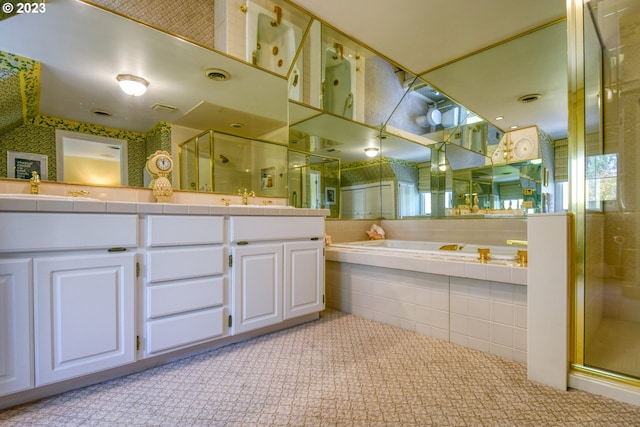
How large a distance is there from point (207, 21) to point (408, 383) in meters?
2.83

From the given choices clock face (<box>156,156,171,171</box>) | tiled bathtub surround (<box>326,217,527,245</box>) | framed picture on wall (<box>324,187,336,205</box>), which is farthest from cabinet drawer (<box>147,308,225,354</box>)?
framed picture on wall (<box>324,187,336,205</box>)

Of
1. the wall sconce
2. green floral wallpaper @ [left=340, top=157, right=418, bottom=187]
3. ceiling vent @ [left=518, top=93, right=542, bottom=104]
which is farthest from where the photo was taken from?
the wall sconce

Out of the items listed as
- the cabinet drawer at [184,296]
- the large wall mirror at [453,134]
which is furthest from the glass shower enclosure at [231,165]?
the cabinet drawer at [184,296]

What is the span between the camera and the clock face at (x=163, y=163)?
6.53 feet

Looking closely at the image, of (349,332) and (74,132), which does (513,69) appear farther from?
(74,132)

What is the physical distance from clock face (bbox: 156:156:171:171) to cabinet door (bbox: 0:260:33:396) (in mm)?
935

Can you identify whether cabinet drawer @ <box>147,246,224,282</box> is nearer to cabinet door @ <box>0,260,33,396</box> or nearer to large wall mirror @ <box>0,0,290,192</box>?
cabinet door @ <box>0,260,33,396</box>

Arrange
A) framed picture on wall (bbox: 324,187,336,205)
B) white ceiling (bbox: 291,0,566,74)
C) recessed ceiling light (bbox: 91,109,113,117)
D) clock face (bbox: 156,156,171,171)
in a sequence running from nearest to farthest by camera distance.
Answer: recessed ceiling light (bbox: 91,109,113,117) → clock face (bbox: 156,156,171,171) → white ceiling (bbox: 291,0,566,74) → framed picture on wall (bbox: 324,187,336,205)

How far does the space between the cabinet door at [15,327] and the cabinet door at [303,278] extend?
130cm

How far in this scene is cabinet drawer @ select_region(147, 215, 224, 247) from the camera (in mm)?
1538

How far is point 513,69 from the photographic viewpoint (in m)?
2.86

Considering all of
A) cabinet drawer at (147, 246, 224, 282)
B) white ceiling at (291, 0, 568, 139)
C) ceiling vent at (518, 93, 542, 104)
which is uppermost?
white ceiling at (291, 0, 568, 139)

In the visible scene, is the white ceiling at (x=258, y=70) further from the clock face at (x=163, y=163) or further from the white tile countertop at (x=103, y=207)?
the white tile countertop at (x=103, y=207)

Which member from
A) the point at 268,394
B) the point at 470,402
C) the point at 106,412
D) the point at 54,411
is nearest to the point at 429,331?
the point at 470,402
